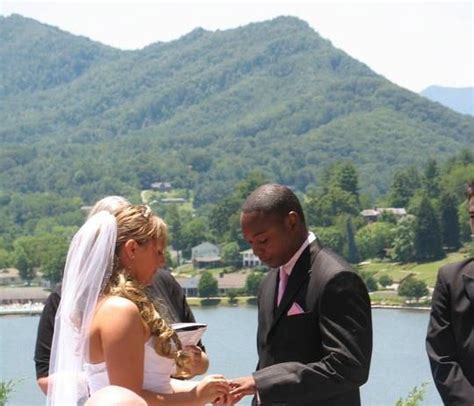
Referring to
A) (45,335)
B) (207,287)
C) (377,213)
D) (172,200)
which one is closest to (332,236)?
(207,287)

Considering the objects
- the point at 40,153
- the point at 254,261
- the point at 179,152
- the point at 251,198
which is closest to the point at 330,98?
the point at 179,152

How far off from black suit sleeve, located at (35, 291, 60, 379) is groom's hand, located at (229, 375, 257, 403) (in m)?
1.14

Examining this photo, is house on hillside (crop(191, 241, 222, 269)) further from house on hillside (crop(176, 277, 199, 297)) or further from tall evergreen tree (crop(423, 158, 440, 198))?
tall evergreen tree (crop(423, 158, 440, 198))

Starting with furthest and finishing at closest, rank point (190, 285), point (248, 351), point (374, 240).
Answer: point (374, 240)
point (190, 285)
point (248, 351)

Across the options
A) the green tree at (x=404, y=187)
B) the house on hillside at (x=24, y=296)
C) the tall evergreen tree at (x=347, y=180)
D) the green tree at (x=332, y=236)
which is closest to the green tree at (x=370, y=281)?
the green tree at (x=332, y=236)

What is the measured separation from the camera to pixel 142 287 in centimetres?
378

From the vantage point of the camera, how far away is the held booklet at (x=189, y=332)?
393 centimetres

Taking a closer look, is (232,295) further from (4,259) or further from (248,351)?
(248,351)

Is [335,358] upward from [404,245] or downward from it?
upward

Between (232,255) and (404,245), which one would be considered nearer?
(404,245)

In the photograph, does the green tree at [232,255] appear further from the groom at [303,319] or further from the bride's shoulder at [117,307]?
the bride's shoulder at [117,307]

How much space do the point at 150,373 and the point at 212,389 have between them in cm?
22

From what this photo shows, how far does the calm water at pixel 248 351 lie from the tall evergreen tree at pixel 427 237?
465 inches

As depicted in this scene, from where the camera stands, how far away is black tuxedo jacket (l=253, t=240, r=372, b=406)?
387 centimetres
